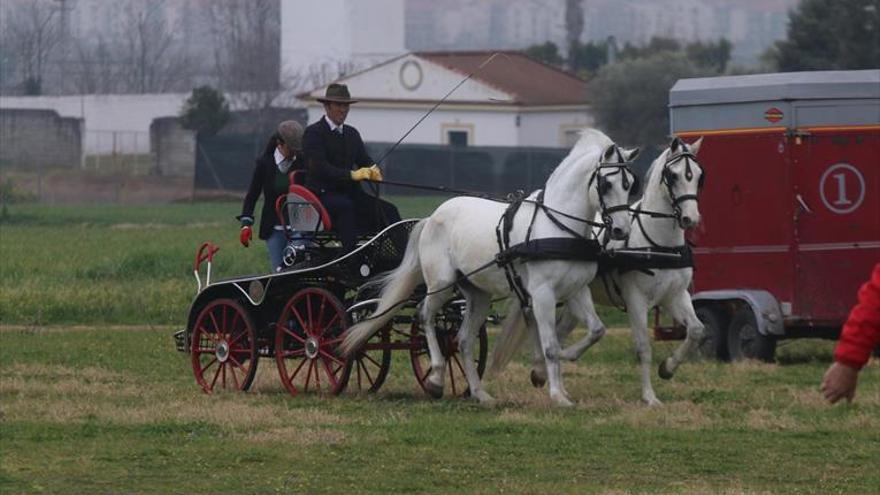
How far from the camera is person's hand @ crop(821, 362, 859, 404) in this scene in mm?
6414

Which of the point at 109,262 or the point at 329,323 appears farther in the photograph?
the point at 109,262

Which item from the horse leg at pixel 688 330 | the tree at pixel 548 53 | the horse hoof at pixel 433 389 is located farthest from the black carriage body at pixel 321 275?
the tree at pixel 548 53

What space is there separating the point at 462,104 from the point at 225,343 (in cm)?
4797

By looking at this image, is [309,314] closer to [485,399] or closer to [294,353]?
[294,353]

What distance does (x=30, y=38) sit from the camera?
261ft

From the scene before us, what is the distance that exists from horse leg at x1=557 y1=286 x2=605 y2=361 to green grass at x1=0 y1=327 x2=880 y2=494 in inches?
14.0

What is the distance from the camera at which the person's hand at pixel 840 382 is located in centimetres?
641

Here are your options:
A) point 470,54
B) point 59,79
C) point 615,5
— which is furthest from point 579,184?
point 615,5

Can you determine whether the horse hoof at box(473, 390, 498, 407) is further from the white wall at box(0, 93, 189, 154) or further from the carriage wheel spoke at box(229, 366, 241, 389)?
the white wall at box(0, 93, 189, 154)

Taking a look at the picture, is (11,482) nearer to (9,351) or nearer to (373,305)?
(373,305)

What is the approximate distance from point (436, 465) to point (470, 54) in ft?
161

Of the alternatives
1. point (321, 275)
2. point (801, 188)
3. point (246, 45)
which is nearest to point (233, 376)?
point (321, 275)

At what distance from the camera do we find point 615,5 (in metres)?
163

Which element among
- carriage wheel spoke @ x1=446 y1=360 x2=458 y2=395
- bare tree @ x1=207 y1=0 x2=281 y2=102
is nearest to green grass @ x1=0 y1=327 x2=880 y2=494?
carriage wheel spoke @ x1=446 y1=360 x2=458 y2=395
